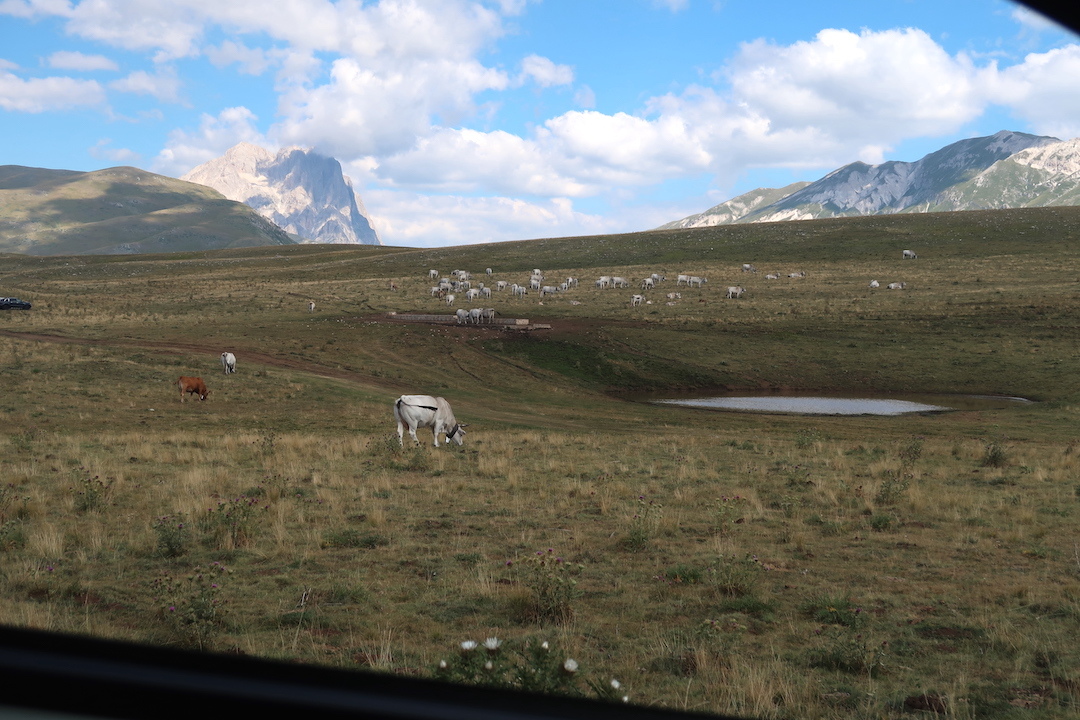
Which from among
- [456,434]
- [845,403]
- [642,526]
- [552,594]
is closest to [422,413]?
[456,434]

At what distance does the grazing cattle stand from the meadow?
38.9 inches

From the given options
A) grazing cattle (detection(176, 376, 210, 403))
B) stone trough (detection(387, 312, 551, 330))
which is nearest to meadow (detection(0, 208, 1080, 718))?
grazing cattle (detection(176, 376, 210, 403))

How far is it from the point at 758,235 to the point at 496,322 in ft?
232

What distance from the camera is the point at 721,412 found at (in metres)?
37.1

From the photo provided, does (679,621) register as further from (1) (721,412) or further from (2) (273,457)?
(1) (721,412)

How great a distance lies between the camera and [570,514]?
13797 mm

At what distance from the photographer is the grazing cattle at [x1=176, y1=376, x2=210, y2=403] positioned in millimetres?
30672

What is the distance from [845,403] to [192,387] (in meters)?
31.8

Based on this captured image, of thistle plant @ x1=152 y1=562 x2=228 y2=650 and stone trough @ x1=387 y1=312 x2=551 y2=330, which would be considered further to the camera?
stone trough @ x1=387 y1=312 x2=551 y2=330

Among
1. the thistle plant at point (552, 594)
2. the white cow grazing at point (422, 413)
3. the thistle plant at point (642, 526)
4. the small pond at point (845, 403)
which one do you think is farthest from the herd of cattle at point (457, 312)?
the small pond at point (845, 403)

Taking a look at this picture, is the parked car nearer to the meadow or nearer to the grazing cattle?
the meadow

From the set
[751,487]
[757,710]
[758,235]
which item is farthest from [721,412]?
[758,235]

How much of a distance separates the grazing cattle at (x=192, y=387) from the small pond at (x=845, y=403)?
72.4 feet

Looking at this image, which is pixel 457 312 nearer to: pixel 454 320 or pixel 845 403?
pixel 454 320
